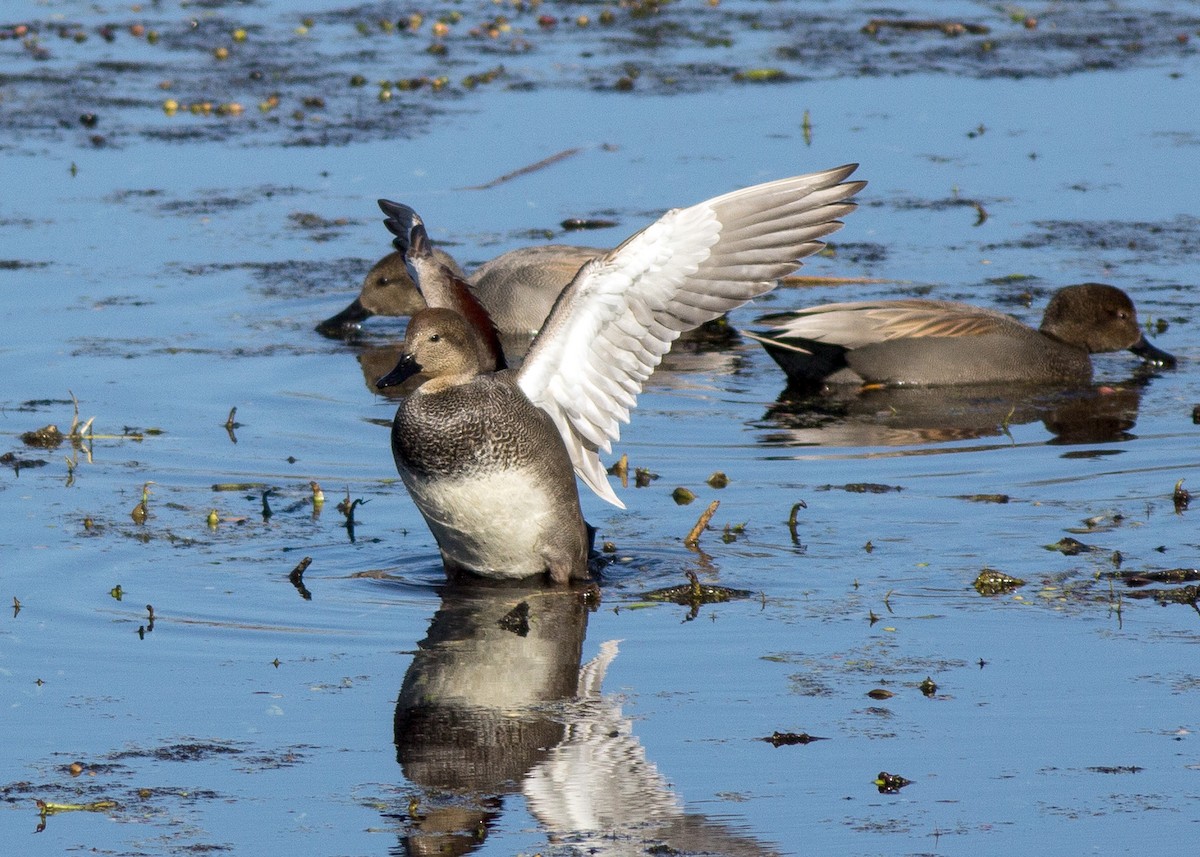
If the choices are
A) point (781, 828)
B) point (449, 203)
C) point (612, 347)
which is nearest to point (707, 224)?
point (612, 347)

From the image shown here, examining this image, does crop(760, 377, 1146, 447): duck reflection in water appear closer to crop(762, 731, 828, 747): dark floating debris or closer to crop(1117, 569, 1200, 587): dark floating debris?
crop(1117, 569, 1200, 587): dark floating debris

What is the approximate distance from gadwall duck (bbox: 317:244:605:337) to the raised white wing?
4113 millimetres

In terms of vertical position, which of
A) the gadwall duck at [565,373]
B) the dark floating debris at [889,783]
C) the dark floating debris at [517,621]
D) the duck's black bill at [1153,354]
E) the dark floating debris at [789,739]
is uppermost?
the gadwall duck at [565,373]

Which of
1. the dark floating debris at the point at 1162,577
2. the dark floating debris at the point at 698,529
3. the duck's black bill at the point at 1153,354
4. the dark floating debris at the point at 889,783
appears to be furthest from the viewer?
the duck's black bill at the point at 1153,354

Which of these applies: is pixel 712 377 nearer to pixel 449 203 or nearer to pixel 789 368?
pixel 789 368

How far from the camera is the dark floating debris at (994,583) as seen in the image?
253 inches

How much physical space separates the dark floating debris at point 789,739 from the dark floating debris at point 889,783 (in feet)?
1.10

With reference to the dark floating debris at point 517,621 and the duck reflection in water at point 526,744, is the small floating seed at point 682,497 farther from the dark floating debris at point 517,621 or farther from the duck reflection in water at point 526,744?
the dark floating debris at point 517,621

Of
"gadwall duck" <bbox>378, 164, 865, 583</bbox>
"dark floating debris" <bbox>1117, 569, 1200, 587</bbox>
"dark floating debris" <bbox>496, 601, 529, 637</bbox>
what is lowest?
"dark floating debris" <bbox>496, 601, 529, 637</bbox>

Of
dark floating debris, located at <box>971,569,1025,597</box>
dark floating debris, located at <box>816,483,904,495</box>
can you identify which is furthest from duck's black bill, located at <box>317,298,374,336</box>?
dark floating debris, located at <box>971,569,1025,597</box>

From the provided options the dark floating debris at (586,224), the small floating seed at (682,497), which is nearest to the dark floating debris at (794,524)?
the small floating seed at (682,497)

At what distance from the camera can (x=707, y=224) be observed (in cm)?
675

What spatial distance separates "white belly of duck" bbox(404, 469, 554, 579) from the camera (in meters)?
6.57

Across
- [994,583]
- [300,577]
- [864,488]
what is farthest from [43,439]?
[994,583]
